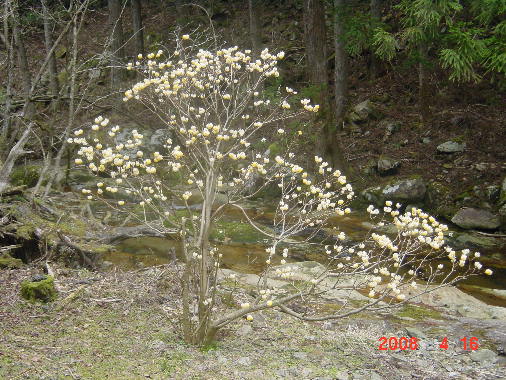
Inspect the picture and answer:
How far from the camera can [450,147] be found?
44.8ft

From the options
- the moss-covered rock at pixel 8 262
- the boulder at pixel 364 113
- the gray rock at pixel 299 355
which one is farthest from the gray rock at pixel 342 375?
the boulder at pixel 364 113

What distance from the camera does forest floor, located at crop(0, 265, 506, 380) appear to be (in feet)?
13.4

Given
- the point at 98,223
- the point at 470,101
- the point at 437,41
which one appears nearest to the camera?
the point at 98,223

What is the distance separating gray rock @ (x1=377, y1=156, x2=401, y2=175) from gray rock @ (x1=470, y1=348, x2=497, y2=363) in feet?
28.8

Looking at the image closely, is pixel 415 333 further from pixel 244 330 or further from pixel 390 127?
pixel 390 127

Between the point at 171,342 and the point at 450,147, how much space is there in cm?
1116

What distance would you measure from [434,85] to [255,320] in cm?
1223

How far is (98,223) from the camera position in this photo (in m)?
8.58

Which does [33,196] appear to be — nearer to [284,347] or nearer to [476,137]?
[284,347]

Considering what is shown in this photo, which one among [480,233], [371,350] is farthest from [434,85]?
[371,350]

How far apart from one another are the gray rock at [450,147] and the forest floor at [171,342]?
828cm

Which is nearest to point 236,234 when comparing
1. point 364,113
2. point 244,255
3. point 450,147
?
point 244,255

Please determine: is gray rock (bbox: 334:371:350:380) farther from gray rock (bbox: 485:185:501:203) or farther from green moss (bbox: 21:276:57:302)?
gray rock (bbox: 485:185:501:203)

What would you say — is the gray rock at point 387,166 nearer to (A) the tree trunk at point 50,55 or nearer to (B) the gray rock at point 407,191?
(B) the gray rock at point 407,191
